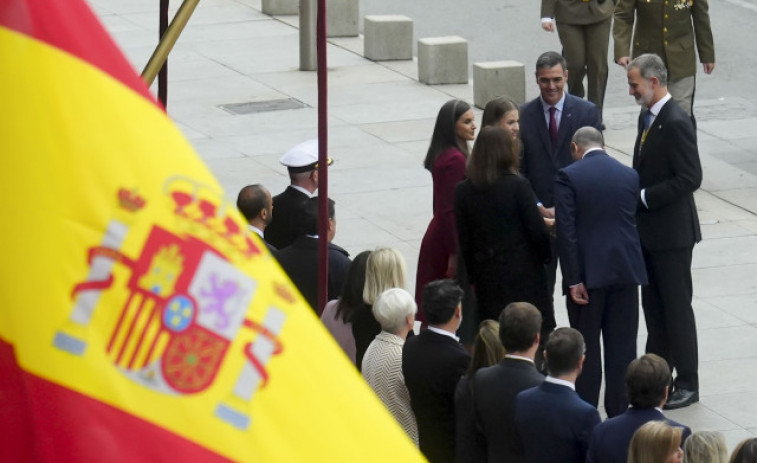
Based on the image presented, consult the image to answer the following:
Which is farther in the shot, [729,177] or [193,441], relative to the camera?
[729,177]

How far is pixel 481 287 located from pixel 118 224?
19.4ft

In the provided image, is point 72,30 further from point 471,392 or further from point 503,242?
point 503,242

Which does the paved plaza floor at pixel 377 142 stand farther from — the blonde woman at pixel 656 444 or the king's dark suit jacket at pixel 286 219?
the blonde woman at pixel 656 444

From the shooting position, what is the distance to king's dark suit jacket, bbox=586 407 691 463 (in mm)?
6121

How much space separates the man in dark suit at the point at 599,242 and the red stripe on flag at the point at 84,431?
5.83 meters

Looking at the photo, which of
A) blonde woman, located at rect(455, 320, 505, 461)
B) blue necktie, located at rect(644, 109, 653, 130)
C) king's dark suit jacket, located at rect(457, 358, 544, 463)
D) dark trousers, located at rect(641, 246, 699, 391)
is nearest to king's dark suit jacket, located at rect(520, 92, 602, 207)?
blue necktie, located at rect(644, 109, 653, 130)

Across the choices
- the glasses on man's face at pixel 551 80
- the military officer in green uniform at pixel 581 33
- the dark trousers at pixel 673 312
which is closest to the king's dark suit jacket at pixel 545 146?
the glasses on man's face at pixel 551 80

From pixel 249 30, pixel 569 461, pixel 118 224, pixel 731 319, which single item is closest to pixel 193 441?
pixel 118 224

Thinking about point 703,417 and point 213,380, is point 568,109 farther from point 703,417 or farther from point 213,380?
point 213,380

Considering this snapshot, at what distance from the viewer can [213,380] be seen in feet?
8.50

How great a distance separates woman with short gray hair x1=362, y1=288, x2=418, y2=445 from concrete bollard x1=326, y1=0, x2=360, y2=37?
11885mm

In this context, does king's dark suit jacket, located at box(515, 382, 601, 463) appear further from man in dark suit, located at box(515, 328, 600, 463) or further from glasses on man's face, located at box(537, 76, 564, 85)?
glasses on man's face, located at box(537, 76, 564, 85)

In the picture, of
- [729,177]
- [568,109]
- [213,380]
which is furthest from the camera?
[729,177]

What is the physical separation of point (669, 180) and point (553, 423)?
272cm
